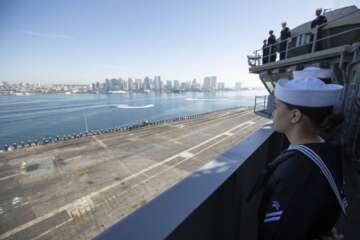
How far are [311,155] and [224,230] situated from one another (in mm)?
1207

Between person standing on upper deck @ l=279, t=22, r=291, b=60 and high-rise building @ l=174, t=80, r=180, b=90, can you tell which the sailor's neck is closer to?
person standing on upper deck @ l=279, t=22, r=291, b=60

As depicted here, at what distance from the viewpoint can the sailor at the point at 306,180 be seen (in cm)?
79

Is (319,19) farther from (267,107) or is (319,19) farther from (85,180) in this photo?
(85,180)

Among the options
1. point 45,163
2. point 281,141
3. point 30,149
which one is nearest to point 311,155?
point 281,141

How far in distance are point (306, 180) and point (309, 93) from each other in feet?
1.54

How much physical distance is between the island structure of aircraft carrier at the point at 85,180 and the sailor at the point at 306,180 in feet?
31.3

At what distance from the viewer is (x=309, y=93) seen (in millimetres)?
965

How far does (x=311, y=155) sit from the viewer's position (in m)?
0.85

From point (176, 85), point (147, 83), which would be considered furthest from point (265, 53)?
point (176, 85)

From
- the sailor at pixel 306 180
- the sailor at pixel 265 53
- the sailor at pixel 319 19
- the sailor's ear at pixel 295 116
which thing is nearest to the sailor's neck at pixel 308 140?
the sailor at pixel 306 180

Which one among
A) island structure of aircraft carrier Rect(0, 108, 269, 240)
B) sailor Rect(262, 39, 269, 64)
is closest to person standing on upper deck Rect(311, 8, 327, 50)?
sailor Rect(262, 39, 269, 64)

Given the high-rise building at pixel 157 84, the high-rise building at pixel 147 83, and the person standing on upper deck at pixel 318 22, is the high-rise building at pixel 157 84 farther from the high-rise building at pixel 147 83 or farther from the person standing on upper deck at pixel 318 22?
the person standing on upper deck at pixel 318 22

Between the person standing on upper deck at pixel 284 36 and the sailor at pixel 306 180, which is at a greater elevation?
the person standing on upper deck at pixel 284 36

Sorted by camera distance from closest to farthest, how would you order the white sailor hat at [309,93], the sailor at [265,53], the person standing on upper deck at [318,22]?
the white sailor hat at [309,93] < the person standing on upper deck at [318,22] < the sailor at [265,53]
